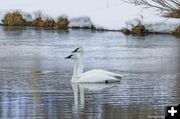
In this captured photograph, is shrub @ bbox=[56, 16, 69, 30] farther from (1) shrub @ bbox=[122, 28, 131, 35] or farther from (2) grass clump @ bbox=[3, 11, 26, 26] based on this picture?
(1) shrub @ bbox=[122, 28, 131, 35]

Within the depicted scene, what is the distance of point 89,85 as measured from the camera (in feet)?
40.6

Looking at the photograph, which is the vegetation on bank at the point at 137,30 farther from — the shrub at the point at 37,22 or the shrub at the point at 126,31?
the shrub at the point at 37,22

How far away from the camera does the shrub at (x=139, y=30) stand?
32562mm

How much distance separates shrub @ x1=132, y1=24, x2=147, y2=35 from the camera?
3256cm

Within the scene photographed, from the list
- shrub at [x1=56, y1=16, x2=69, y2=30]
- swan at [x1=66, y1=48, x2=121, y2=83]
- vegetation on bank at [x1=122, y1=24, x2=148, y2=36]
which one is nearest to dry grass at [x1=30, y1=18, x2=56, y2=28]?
shrub at [x1=56, y1=16, x2=69, y2=30]

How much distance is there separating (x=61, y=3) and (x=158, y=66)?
26.9 meters

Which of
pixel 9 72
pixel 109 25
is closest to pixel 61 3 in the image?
pixel 109 25

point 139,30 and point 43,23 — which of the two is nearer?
point 139,30

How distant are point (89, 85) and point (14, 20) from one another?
26.3 m

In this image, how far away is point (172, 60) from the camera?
1858 centimetres

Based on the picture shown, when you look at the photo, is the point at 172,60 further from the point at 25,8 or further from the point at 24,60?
the point at 25,8

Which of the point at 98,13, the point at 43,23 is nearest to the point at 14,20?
the point at 43,23

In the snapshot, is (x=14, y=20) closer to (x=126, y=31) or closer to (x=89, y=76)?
(x=126, y=31)

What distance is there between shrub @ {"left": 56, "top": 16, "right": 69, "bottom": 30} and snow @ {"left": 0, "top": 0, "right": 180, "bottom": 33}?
0.32 meters
